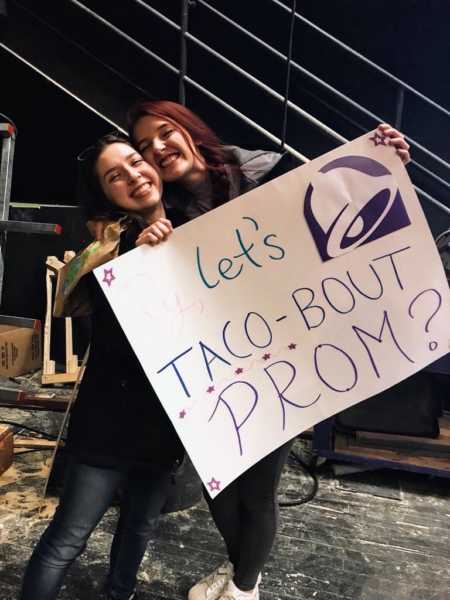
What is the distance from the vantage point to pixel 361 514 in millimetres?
1548

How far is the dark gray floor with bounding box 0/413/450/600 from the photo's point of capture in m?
1.20

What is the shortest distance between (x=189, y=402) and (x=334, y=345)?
31cm

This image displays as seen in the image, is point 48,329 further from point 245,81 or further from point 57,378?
point 245,81

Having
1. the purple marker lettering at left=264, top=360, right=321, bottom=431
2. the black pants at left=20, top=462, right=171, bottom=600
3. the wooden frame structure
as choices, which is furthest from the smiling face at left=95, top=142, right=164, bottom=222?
the wooden frame structure

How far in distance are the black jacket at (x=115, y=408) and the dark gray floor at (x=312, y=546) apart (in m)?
0.58

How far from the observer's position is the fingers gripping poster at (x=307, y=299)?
0.86 meters

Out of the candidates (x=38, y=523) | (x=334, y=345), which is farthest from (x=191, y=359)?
(x=38, y=523)

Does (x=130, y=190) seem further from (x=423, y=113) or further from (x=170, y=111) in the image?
(x=423, y=113)

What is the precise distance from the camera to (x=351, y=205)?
888mm

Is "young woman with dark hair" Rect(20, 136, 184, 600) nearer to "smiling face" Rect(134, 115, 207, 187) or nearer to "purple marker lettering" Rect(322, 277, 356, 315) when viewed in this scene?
"smiling face" Rect(134, 115, 207, 187)

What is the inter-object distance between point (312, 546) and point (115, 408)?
915 mm

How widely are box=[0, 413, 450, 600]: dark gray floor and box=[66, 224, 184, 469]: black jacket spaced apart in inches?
22.8

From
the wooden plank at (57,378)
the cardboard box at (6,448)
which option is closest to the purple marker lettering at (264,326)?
the cardboard box at (6,448)

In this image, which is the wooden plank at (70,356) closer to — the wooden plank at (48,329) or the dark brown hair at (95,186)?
the wooden plank at (48,329)
